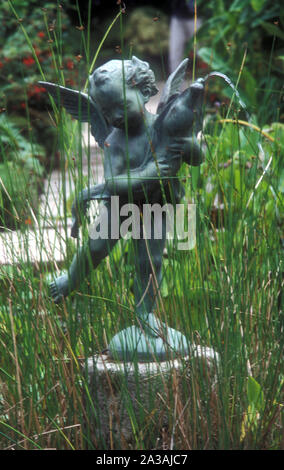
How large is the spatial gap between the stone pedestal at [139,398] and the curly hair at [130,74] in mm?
651

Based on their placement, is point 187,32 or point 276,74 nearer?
point 276,74

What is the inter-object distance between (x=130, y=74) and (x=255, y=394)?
81 cm

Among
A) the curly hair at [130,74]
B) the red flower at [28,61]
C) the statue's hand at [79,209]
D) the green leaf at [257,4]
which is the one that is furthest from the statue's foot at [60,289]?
the red flower at [28,61]

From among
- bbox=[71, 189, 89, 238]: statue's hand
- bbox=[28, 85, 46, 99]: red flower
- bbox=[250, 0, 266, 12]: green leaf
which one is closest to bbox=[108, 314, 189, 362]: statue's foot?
bbox=[71, 189, 89, 238]: statue's hand

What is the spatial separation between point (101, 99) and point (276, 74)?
11.0ft

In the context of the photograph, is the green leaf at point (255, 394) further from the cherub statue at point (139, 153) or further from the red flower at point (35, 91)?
the red flower at point (35, 91)

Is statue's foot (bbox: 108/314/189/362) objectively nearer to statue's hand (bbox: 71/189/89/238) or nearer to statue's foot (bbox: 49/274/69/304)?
statue's foot (bbox: 49/274/69/304)

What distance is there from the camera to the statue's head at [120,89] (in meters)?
1.56

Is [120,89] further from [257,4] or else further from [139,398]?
[257,4]

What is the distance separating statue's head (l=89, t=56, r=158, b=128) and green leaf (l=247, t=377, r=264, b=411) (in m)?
0.68

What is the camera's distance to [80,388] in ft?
4.99

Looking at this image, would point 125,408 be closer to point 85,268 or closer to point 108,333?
point 108,333
